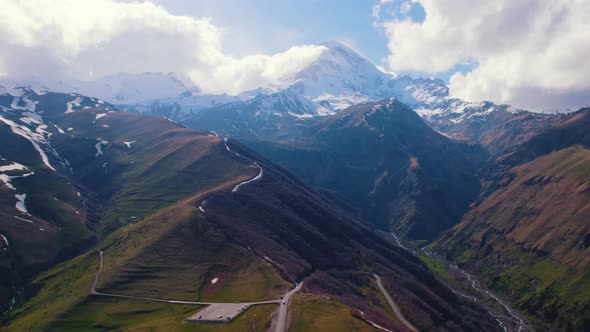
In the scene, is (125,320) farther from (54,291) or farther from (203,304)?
(54,291)

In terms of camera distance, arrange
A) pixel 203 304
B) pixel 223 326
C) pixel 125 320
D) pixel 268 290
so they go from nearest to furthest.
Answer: pixel 223 326, pixel 125 320, pixel 203 304, pixel 268 290

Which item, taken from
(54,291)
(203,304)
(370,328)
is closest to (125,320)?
(203,304)

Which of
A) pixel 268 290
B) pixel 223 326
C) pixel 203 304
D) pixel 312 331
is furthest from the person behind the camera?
pixel 268 290

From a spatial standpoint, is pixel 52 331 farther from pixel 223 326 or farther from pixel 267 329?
pixel 267 329

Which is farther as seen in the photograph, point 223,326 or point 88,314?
point 88,314

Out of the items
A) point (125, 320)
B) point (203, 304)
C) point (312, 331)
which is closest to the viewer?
point (312, 331)

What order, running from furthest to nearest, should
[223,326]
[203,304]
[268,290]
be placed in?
1. [268,290]
2. [203,304]
3. [223,326]

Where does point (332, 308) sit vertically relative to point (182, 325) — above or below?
above

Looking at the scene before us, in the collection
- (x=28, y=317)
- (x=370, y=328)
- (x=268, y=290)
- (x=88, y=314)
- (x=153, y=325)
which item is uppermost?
(x=370, y=328)

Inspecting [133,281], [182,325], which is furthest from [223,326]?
[133,281]
